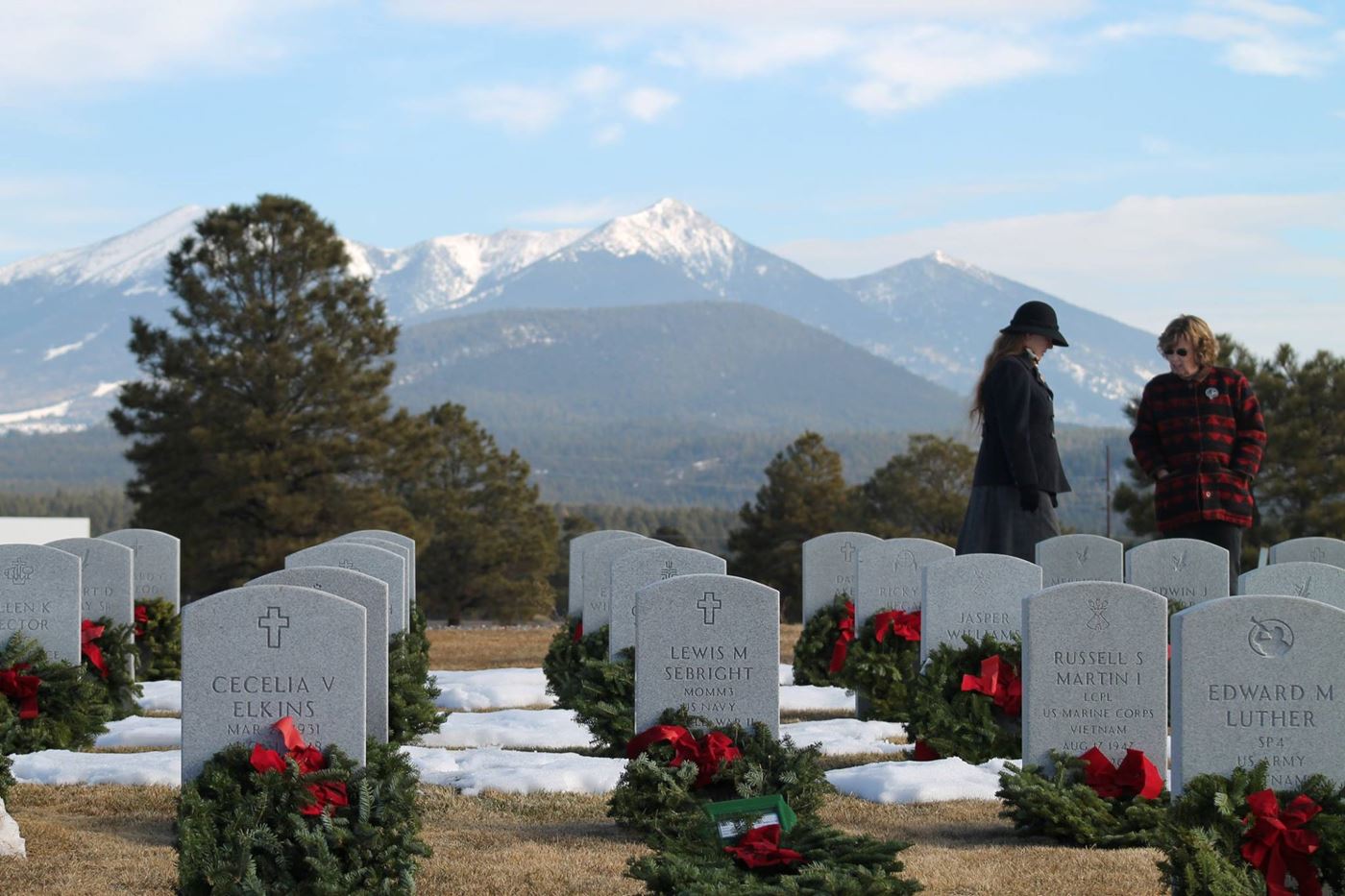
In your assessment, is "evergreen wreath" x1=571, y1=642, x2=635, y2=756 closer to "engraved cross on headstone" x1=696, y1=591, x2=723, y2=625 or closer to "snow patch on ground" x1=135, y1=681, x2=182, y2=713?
"engraved cross on headstone" x1=696, y1=591, x2=723, y2=625

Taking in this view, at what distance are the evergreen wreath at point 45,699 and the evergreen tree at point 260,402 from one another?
20537mm

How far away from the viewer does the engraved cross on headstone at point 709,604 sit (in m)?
7.07

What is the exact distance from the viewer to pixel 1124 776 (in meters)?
6.84

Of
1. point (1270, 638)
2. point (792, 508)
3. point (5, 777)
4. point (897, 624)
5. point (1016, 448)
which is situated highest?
point (792, 508)

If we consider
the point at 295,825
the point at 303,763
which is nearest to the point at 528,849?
the point at 303,763

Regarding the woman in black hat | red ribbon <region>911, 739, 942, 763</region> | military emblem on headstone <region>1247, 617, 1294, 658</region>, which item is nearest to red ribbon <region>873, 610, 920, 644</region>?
the woman in black hat

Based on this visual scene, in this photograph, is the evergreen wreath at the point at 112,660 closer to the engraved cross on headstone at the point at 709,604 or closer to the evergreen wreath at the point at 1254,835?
the engraved cross on headstone at the point at 709,604

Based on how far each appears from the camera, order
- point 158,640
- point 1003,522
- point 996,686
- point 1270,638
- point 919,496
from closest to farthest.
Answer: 1. point 1270,638
2. point 996,686
3. point 1003,522
4. point 158,640
5. point 919,496

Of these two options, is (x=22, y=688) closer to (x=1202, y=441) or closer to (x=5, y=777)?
(x=5, y=777)

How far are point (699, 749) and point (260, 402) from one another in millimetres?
26098

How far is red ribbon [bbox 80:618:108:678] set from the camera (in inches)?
408

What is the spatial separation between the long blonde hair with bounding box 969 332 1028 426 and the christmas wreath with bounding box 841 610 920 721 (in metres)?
1.52

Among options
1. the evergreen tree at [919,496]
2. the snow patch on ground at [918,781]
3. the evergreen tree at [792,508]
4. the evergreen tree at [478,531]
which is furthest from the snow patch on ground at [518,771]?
the evergreen tree at [919,496]

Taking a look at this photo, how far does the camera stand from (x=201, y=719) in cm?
593
